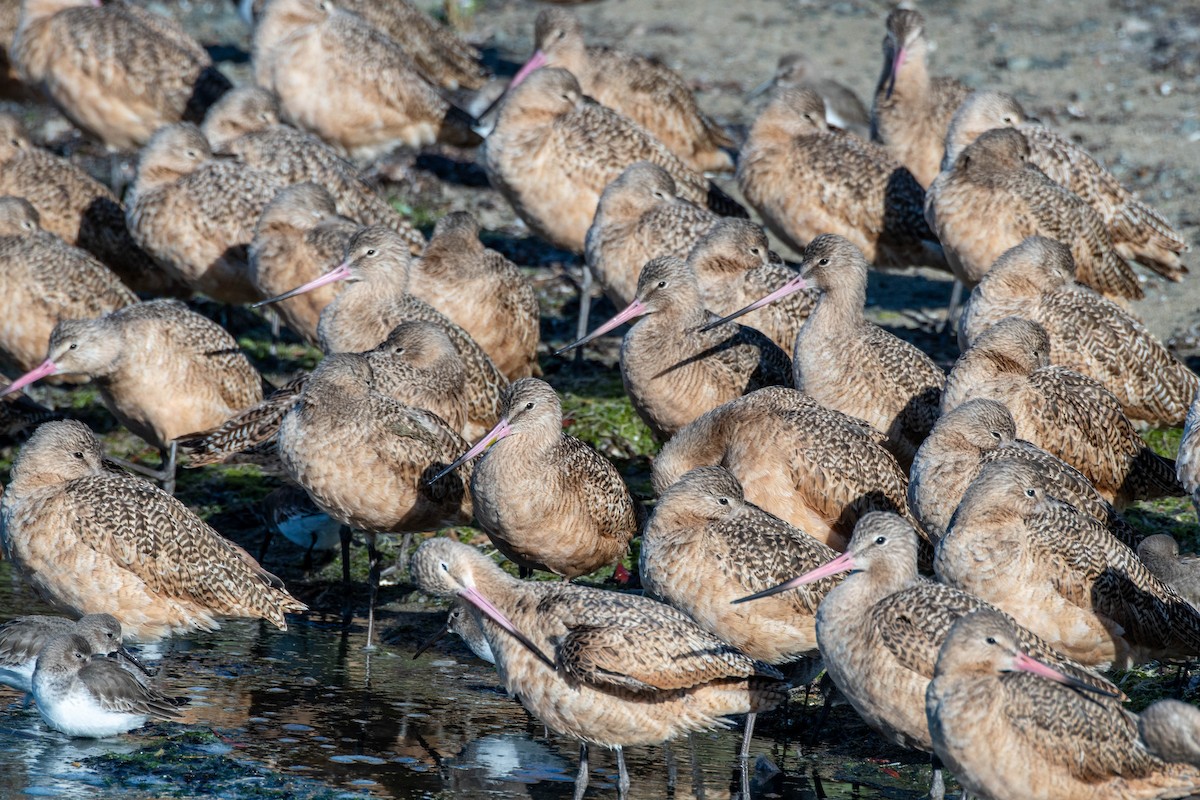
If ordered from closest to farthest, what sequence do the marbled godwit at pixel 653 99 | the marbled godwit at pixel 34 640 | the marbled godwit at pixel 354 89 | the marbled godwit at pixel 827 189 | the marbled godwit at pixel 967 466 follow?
the marbled godwit at pixel 34 640 < the marbled godwit at pixel 967 466 < the marbled godwit at pixel 827 189 < the marbled godwit at pixel 653 99 < the marbled godwit at pixel 354 89

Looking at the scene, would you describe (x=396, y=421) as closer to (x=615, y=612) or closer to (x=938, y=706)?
(x=615, y=612)

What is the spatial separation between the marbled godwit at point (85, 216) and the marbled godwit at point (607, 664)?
266 inches

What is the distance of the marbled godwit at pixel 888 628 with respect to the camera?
6.49 m

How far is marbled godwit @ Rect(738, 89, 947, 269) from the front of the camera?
12.0 meters

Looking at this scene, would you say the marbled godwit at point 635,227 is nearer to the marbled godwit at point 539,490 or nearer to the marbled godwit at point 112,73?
the marbled godwit at point 539,490

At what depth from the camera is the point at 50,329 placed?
36.9 feet

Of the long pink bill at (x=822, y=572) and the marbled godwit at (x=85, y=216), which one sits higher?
the long pink bill at (x=822, y=572)

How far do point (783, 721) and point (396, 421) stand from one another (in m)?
2.60

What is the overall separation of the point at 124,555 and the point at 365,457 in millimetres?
1304

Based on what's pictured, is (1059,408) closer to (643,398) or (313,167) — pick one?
(643,398)

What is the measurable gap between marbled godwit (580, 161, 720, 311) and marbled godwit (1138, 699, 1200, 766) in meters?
5.87

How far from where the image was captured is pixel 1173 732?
568 centimetres

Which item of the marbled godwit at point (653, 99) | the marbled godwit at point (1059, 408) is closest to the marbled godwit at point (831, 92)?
the marbled godwit at point (653, 99)

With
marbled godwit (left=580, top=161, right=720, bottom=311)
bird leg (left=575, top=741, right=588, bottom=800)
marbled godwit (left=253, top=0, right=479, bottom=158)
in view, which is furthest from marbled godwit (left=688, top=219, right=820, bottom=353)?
marbled godwit (left=253, top=0, right=479, bottom=158)
